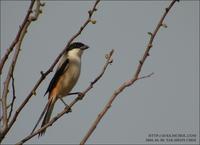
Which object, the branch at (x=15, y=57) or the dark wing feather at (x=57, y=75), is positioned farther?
the dark wing feather at (x=57, y=75)

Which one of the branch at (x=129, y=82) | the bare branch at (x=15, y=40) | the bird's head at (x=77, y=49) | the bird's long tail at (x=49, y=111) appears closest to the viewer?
the branch at (x=129, y=82)

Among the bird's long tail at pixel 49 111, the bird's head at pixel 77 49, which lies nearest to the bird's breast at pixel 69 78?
the bird's long tail at pixel 49 111

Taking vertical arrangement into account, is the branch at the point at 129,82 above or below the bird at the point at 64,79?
above

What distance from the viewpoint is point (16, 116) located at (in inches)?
126

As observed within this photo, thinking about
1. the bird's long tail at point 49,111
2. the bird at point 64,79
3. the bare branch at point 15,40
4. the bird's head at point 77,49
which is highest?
the bare branch at point 15,40

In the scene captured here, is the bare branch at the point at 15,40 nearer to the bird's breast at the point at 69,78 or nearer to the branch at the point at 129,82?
the branch at the point at 129,82

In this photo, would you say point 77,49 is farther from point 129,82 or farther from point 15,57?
point 129,82

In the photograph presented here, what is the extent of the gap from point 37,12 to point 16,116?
79 centimetres

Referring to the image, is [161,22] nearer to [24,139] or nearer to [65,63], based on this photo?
[24,139]

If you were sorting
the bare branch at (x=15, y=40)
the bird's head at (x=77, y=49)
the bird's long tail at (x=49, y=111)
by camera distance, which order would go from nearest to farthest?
the bare branch at (x=15, y=40)
the bird's long tail at (x=49, y=111)
the bird's head at (x=77, y=49)

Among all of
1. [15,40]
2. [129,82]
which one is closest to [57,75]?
[15,40]

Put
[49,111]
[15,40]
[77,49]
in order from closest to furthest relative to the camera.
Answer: [15,40] → [49,111] → [77,49]

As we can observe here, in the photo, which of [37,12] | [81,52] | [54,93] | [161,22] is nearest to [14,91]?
[37,12]

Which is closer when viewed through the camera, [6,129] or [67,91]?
[6,129]
